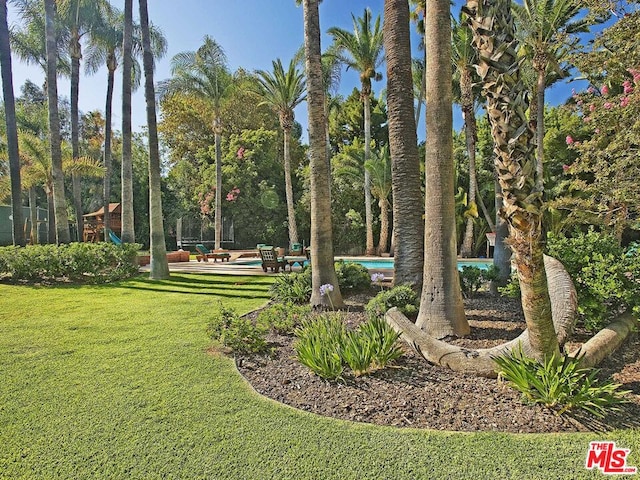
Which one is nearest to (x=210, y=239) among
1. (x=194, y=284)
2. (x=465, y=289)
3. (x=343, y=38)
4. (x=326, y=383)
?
(x=343, y=38)

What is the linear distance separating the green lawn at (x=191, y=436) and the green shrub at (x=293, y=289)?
2.60 meters

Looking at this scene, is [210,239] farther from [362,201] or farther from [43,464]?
[43,464]

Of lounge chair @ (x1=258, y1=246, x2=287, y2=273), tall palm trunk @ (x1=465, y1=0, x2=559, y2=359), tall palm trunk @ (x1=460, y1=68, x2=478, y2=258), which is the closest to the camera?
tall palm trunk @ (x1=465, y1=0, x2=559, y2=359)

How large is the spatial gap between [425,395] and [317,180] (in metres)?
4.19

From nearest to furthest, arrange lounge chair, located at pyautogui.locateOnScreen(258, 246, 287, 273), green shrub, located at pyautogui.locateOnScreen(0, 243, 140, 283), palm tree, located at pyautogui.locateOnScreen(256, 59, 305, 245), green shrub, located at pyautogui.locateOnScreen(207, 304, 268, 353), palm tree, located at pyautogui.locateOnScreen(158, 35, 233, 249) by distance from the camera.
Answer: green shrub, located at pyautogui.locateOnScreen(207, 304, 268, 353), green shrub, located at pyautogui.locateOnScreen(0, 243, 140, 283), lounge chair, located at pyautogui.locateOnScreen(258, 246, 287, 273), palm tree, located at pyautogui.locateOnScreen(256, 59, 305, 245), palm tree, located at pyautogui.locateOnScreen(158, 35, 233, 249)

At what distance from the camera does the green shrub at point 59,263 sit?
1123 centimetres

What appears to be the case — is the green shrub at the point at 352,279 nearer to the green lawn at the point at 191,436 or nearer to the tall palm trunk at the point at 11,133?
the green lawn at the point at 191,436

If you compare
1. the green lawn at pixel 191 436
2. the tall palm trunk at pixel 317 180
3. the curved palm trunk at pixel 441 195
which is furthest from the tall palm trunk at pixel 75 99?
the curved palm trunk at pixel 441 195

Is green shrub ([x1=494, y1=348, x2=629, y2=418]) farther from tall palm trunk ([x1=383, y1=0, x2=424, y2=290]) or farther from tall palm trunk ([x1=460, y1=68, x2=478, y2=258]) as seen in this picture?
tall palm trunk ([x1=460, y1=68, x2=478, y2=258])

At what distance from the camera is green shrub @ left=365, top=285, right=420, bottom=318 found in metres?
5.65

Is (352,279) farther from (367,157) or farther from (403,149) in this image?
(367,157)

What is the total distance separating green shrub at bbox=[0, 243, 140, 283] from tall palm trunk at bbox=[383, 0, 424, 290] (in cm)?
941

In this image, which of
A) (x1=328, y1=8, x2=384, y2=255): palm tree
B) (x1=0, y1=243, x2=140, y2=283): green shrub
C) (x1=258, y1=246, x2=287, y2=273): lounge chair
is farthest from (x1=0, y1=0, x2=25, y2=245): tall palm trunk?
(x1=328, y1=8, x2=384, y2=255): palm tree

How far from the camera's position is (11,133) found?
12.8m
